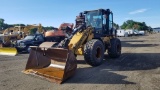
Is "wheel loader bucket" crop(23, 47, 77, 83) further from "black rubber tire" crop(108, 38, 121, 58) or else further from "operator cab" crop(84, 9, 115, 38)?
"black rubber tire" crop(108, 38, 121, 58)

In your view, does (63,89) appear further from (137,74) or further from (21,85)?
(137,74)

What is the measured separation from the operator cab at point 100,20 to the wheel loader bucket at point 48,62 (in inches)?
126

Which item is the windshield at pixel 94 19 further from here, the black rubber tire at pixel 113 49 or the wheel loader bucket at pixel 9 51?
the wheel loader bucket at pixel 9 51

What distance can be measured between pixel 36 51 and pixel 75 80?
258cm

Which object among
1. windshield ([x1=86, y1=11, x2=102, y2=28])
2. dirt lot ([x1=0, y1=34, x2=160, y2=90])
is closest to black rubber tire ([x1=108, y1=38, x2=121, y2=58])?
windshield ([x1=86, y1=11, x2=102, y2=28])

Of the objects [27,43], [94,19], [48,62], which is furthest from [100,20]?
[27,43]

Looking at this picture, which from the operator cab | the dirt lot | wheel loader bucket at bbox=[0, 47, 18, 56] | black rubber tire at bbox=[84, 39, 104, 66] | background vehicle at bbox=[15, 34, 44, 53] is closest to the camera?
the dirt lot

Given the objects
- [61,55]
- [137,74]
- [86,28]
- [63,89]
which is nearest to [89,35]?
[86,28]

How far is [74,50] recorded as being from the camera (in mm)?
9727

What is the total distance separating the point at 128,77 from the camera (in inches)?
311

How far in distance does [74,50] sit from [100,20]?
2941 millimetres

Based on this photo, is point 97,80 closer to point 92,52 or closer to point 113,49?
point 92,52

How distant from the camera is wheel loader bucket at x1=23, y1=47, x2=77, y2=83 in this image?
26.2ft

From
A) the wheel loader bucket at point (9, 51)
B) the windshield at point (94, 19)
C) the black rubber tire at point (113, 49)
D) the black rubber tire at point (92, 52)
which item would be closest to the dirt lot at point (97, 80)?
the black rubber tire at point (92, 52)
